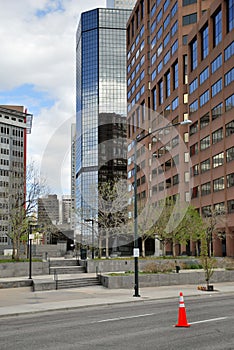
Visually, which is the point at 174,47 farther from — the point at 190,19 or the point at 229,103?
the point at 229,103

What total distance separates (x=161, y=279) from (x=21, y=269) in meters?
13.2

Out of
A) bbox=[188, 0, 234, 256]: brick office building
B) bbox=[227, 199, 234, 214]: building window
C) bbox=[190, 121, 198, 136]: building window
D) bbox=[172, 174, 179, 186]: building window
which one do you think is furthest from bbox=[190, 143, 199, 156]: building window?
bbox=[227, 199, 234, 214]: building window

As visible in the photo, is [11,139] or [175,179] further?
[11,139]

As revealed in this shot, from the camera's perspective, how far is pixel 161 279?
34281mm

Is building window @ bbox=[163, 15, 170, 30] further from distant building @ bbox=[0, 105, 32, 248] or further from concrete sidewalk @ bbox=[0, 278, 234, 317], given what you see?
concrete sidewalk @ bbox=[0, 278, 234, 317]

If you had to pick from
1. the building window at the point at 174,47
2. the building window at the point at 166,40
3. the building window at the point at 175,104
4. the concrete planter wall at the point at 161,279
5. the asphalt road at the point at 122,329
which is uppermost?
the building window at the point at 166,40

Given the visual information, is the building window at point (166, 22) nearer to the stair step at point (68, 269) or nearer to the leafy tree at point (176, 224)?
the leafy tree at point (176, 224)

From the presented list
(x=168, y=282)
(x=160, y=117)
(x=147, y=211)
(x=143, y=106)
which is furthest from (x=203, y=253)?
(x=143, y=106)

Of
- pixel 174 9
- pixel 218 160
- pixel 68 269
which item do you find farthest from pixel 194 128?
pixel 68 269

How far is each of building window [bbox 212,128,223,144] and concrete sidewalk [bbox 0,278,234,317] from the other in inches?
1655

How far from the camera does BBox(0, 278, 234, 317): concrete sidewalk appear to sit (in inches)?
917

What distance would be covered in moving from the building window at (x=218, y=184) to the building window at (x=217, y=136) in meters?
5.71

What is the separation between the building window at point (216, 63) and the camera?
246 feet

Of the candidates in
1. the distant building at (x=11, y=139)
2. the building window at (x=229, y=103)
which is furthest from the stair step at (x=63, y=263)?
the distant building at (x=11, y=139)
